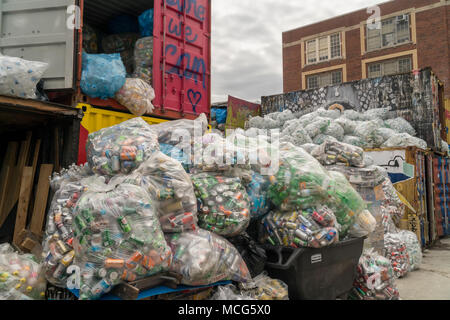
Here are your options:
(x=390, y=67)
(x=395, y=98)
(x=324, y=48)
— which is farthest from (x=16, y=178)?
(x=324, y=48)

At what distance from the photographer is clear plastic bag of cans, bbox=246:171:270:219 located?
9.52 feet

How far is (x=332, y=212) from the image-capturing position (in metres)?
2.89

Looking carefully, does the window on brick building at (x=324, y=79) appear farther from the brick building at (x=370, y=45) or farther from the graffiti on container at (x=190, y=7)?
the graffiti on container at (x=190, y=7)

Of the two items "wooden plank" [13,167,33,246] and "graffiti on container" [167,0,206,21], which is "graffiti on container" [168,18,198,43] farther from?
"wooden plank" [13,167,33,246]

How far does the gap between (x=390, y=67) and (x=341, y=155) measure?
739 inches

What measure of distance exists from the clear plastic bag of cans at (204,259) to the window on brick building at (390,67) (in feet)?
63.8

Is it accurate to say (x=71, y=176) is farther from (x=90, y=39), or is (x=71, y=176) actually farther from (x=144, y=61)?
(x=90, y=39)

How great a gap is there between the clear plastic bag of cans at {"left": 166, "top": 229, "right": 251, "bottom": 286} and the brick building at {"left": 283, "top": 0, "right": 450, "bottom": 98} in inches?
738

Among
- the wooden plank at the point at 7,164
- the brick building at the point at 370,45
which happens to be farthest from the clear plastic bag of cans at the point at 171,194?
the brick building at the point at 370,45

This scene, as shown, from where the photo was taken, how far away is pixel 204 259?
2.25 meters

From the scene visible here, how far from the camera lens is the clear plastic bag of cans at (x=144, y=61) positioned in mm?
4691

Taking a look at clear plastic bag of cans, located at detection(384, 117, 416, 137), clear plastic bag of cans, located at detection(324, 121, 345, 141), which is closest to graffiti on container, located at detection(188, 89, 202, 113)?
clear plastic bag of cans, located at detection(324, 121, 345, 141)
